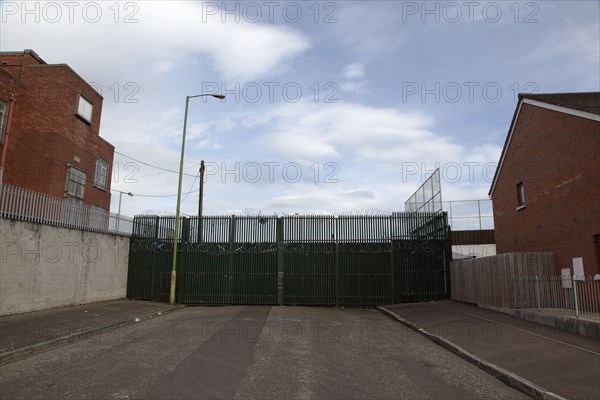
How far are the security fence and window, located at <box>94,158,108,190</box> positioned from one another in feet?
78.5

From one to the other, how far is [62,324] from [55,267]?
403 centimetres

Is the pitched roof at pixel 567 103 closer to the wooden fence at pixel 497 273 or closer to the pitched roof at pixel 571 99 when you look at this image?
the pitched roof at pixel 571 99

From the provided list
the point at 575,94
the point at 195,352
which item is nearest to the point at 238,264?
the point at 195,352

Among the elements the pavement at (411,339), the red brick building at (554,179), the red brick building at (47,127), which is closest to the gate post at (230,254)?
the pavement at (411,339)

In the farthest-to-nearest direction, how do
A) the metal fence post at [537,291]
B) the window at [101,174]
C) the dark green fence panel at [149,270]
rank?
the window at [101,174] → the dark green fence panel at [149,270] → the metal fence post at [537,291]

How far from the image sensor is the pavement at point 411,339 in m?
6.93

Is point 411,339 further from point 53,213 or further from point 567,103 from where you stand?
point 53,213

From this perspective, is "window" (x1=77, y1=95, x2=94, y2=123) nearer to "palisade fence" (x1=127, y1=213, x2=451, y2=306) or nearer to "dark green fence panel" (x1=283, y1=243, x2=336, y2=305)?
"palisade fence" (x1=127, y1=213, x2=451, y2=306)

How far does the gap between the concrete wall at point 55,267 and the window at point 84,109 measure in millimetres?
9660

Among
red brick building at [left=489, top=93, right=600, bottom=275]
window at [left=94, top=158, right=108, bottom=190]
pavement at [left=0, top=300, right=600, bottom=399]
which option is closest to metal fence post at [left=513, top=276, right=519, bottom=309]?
pavement at [left=0, top=300, right=600, bottom=399]

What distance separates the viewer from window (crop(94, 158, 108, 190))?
27337mm

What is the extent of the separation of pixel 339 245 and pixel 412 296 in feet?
12.1

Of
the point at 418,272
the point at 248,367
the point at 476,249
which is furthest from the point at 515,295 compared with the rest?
the point at 476,249

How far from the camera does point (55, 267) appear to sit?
15.1 meters
